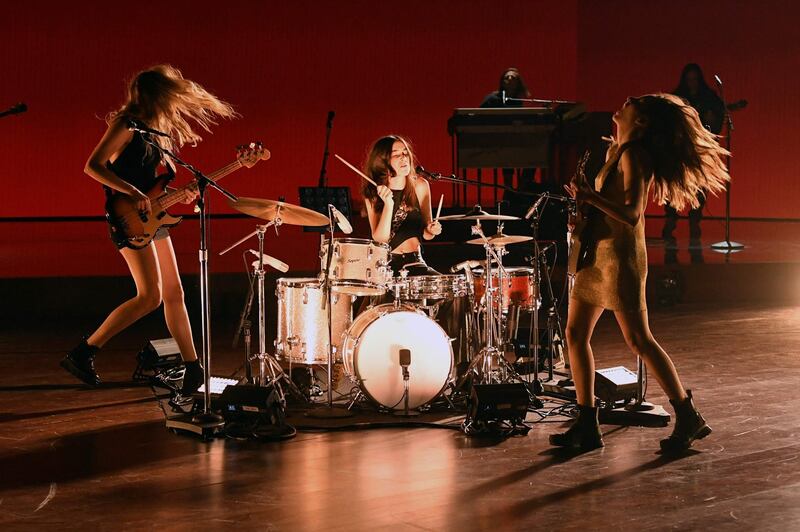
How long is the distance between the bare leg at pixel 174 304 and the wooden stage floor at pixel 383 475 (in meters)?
0.35

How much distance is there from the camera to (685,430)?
181 inches

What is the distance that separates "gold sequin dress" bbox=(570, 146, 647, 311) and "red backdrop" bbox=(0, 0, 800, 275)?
8996 millimetres

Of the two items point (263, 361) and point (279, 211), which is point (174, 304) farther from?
point (279, 211)

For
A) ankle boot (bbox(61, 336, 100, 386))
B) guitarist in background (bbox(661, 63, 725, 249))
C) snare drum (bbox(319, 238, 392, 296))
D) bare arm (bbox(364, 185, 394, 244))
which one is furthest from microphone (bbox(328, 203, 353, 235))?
guitarist in background (bbox(661, 63, 725, 249))

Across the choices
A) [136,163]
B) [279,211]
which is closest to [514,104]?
[136,163]

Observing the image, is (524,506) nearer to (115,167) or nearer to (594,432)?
(594,432)

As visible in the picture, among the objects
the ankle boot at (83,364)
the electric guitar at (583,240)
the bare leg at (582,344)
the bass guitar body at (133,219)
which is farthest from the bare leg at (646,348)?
the ankle boot at (83,364)

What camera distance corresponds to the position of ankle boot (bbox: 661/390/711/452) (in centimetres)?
458

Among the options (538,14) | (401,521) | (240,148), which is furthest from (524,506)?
(538,14)

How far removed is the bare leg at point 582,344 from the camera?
15.3ft

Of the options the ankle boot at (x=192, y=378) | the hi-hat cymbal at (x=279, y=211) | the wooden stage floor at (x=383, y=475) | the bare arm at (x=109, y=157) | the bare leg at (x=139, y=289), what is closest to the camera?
the wooden stage floor at (x=383, y=475)

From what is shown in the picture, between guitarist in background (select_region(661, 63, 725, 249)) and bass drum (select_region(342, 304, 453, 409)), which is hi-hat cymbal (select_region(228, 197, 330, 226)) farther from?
guitarist in background (select_region(661, 63, 725, 249))

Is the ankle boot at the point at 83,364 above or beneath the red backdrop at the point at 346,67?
beneath

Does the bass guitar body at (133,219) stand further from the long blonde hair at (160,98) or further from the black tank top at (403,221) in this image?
the black tank top at (403,221)
